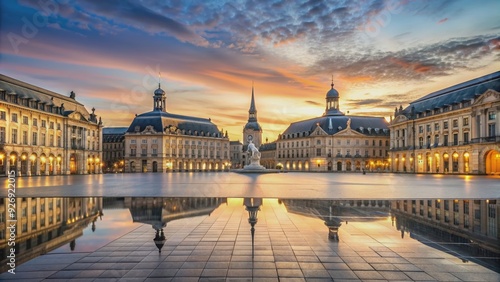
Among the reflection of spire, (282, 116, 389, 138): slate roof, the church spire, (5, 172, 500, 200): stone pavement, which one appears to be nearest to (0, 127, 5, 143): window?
(5, 172, 500, 200): stone pavement

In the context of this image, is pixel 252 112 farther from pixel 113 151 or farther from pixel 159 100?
pixel 113 151

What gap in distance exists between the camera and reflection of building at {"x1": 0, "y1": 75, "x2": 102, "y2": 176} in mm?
59844

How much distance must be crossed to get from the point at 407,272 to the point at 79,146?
89.2m

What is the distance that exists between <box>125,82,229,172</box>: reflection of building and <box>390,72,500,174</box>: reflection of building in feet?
205

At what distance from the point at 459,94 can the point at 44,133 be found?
90.1 m

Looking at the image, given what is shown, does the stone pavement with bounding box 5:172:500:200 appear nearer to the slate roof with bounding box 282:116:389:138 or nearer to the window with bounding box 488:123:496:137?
the window with bounding box 488:123:496:137

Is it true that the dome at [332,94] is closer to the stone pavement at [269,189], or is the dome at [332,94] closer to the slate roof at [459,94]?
the slate roof at [459,94]

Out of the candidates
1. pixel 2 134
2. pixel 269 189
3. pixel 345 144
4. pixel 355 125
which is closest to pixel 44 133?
pixel 2 134

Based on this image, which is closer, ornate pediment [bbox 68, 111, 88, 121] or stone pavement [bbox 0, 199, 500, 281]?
stone pavement [bbox 0, 199, 500, 281]

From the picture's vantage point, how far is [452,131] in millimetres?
76125

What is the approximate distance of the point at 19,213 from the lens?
14.0 meters

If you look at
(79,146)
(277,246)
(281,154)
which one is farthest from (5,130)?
(281,154)

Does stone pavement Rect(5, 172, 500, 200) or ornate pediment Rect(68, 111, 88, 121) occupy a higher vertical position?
ornate pediment Rect(68, 111, 88, 121)

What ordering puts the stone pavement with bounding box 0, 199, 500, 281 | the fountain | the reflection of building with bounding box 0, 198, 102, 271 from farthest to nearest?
the fountain → the reflection of building with bounding box 0, 198, 102, 271 → the stone pavement with bounding box 0, 199, 500, 281
